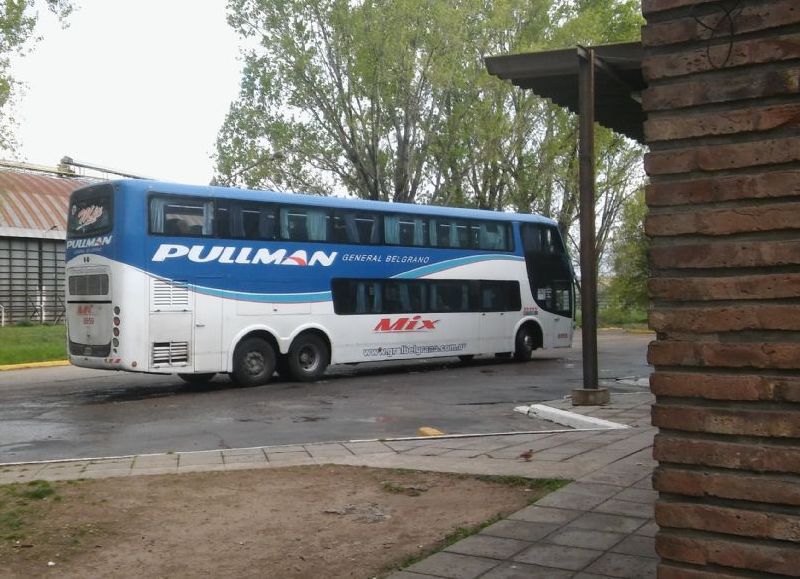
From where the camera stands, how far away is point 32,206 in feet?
125

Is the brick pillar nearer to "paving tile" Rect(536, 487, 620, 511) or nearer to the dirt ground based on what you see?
the dirt ground

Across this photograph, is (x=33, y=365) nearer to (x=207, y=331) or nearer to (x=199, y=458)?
(x=207, y=331)

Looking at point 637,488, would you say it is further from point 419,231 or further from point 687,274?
point 419,231

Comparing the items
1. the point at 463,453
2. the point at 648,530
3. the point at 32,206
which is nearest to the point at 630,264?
the point at 32,206

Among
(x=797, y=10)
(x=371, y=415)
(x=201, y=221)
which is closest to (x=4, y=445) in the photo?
(x=371, y=415)

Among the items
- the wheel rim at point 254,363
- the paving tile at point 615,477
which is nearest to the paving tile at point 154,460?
the paving tile at point 615,477

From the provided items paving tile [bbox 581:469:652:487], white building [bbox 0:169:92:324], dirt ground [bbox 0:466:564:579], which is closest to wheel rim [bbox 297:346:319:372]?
dirt ground [bbox 0:466:564:579]

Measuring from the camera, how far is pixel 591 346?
1194cm

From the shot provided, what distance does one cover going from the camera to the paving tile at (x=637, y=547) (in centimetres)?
472

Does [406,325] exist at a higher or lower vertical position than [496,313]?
lower

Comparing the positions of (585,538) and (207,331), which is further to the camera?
(207,331)

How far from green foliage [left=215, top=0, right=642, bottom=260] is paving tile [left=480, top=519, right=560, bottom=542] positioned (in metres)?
26.9

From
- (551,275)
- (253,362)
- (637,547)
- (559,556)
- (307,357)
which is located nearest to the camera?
(559,556)

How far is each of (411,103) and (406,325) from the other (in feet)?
48.0
